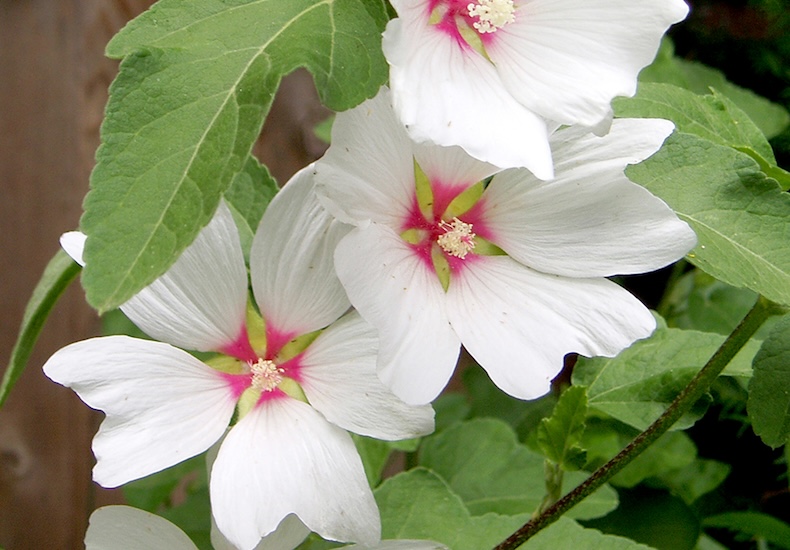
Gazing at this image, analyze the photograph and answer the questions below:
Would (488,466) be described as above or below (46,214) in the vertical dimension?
below

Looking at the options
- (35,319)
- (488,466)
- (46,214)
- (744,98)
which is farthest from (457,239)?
(46,214)

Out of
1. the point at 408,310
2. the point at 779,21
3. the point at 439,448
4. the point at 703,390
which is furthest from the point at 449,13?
the point at 779,21

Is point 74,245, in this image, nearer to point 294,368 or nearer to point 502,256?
point 294,368

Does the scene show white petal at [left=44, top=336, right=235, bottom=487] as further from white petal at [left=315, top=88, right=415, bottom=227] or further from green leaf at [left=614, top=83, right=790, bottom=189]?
green leaf at [left=614, top=83, right=790, bottom=189]

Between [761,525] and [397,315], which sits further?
[761,525]

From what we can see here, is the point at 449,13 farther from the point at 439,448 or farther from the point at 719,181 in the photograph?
the point at 439,448

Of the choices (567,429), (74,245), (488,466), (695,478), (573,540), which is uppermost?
(74,245)

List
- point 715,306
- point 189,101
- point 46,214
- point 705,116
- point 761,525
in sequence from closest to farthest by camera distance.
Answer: point 189,101
point 705,116
point 761,525
point 715,306
point 46,214
